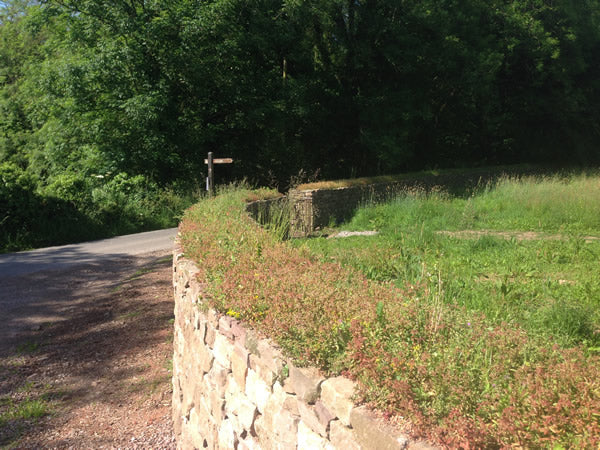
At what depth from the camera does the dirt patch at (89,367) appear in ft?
18.2

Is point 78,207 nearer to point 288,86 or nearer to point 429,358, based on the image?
point 288,86

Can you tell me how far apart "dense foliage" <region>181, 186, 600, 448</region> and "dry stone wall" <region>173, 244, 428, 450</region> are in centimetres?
9

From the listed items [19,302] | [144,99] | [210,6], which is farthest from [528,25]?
[19,302]

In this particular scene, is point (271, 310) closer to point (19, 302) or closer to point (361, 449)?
point (361, 449)

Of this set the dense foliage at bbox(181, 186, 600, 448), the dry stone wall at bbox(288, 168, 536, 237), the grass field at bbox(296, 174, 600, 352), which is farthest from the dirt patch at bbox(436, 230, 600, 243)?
the dense foliage at bbox(181, 186, 600, 448)

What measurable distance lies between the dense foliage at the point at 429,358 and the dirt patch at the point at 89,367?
2.96 metres

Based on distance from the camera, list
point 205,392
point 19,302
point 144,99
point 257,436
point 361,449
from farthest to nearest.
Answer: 1. point 144,99
2. point 19,302
3. point 205,392
4. point 257,436
5. point 361,449

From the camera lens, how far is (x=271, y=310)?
2988 mm

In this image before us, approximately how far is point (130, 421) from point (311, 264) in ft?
10.7

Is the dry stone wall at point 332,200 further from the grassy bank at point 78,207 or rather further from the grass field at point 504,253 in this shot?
the grassy bank at point 78,207

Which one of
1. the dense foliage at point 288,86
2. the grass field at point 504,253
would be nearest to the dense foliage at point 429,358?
the grass field at point 504,253

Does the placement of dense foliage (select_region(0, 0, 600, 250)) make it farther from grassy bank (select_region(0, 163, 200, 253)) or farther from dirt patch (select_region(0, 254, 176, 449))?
dirt patch (select_region(0, 254, 176, 449))

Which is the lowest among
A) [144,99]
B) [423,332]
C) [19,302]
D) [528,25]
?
[19,302]

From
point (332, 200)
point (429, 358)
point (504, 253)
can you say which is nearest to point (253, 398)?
point (429, 358)
